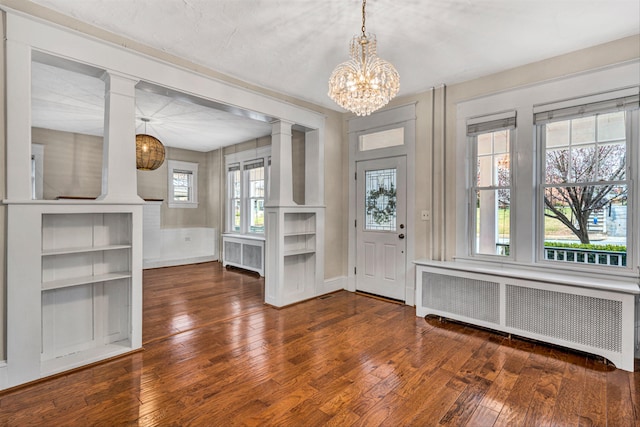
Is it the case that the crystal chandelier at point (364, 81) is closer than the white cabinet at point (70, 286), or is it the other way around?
the white cabinet at point (70, 286)

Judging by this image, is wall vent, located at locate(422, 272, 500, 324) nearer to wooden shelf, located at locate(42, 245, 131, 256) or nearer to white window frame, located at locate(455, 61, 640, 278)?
white window frame, located at locate(455, 61, 640, 278)

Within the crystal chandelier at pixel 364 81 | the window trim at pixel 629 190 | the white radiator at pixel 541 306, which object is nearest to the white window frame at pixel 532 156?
the window trim at pixel 629 190

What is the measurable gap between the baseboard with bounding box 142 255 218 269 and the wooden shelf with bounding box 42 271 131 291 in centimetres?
422

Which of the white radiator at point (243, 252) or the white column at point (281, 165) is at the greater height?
the white column at point (281, 165)

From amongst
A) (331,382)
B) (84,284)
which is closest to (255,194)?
(84,284)

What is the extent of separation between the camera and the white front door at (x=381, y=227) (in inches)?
173

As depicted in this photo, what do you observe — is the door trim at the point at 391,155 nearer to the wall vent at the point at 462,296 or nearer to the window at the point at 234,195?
the wall vent at the point at 462,296

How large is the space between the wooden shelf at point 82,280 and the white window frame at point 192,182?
4.81m

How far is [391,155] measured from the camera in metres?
4.46

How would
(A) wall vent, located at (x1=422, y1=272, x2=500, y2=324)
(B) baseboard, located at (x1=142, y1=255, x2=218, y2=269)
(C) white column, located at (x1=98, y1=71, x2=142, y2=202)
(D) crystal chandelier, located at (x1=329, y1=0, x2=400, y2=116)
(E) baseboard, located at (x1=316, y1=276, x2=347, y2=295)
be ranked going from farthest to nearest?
1. (B) baseboard, located at (x1=142, y1=255, x2=218, y2=269)
2. (E) baseboard, located at (x1=316, y1=276, x2=347, y2=295)
3. (A) wall vent, located at (x1=422, y1=272, x2=500, y2=324)
4. (C) white column, located at (x1=98, y1=71, x2=142, y2=202)
5. (D) crystal chandelier, located at (x1=329, y1=0, x2=400, y2=116)

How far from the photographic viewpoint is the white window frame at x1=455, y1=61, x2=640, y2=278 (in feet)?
9.46

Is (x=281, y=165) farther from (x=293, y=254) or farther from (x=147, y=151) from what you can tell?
(x=147, y=151)

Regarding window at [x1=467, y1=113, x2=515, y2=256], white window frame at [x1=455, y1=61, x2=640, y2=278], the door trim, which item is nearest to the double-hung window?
the door trim

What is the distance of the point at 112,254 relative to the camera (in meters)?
2.91
